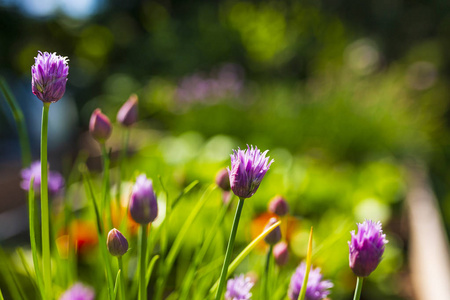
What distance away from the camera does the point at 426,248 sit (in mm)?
1287

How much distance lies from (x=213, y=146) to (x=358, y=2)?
6.28 metres

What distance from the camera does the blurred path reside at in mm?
1086

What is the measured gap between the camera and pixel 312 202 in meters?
1.39

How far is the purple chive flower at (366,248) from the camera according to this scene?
357mm

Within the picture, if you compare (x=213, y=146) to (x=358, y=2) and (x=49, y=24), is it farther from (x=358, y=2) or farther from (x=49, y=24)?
(x=358, y=2)

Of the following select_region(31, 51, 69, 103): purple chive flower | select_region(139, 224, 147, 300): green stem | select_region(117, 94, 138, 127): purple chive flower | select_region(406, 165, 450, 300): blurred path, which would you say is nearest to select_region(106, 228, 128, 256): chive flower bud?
select_region(139, 224, 147, 300): green stem

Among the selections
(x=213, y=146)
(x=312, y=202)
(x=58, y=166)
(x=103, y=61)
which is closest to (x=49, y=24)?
(x=103, y=61)

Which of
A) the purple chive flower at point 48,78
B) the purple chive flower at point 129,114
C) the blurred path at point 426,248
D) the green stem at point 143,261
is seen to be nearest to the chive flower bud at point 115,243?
the green stem at point 143,261

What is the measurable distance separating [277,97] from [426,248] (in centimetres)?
183

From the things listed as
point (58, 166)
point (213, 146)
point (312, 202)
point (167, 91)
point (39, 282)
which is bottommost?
point (39, 282)

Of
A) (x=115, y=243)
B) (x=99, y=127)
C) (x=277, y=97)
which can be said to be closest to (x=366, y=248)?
(x=115, y=243)

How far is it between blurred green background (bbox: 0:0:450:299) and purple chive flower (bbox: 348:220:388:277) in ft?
0.69

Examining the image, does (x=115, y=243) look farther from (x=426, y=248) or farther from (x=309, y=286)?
(x=426, y=248)

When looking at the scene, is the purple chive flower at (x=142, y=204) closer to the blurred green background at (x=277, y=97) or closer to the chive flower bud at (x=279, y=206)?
the chive flower bud at (x=279, y=206)
